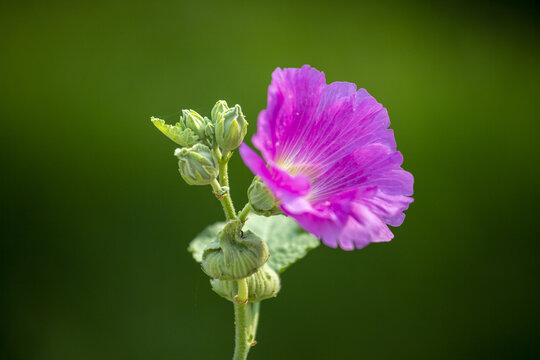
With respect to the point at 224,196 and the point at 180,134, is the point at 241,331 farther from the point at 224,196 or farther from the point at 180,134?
the point at 180,134

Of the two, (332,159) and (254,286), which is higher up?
(332,159)

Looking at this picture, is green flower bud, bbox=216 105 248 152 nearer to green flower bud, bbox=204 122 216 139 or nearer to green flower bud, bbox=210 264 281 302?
green flower bud, bbox=204 122 216 139

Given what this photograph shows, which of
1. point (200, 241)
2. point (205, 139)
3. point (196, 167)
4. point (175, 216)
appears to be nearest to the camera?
point (196, 167)

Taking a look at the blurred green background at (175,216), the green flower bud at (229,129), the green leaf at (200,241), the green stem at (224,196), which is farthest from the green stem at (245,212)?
the blurred green background at (175,216)

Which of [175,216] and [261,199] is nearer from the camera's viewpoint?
[261,199]

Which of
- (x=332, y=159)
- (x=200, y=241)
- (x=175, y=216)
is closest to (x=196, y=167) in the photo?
(x=332, y=159)

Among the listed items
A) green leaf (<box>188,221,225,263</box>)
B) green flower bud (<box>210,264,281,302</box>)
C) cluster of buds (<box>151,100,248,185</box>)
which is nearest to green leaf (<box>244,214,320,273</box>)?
green leaf (<box>188,221,225,263</box>)
